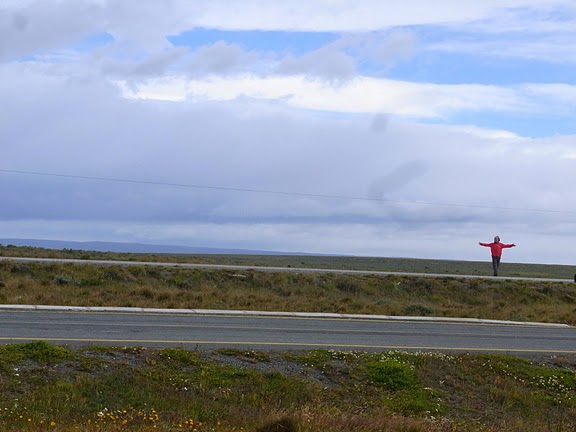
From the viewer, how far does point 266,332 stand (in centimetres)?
1816

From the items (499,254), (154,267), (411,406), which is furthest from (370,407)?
(499,254)

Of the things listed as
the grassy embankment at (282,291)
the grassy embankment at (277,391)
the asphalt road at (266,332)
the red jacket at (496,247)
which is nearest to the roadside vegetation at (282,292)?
the grassy embankment at (282,291)

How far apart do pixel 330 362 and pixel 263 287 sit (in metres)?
18.4

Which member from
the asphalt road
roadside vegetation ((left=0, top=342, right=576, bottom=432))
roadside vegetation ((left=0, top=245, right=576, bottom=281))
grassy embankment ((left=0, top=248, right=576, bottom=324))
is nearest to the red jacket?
grassy embankment ((left=0, top=248, right=576, bottom=324))

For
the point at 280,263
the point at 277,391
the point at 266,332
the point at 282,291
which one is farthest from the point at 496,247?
the point at 280,263

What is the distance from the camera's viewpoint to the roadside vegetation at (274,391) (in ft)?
33.5

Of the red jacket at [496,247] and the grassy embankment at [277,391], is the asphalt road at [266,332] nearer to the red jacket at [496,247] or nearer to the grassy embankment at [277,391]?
the grassy embankment at [277,391]

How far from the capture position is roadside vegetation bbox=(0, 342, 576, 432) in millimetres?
10211

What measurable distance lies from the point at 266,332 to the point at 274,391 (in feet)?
19.4

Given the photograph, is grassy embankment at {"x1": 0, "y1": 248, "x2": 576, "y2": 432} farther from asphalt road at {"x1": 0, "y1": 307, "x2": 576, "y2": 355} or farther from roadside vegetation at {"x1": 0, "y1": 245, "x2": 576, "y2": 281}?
roadside vegetation at {"x1": 0, "y1": 245, "x2": 576, "y2": 281}

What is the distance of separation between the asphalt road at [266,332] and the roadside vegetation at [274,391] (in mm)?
1707

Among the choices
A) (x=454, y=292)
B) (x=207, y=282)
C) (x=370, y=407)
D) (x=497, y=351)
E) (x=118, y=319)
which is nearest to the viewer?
(x=370, y=407)

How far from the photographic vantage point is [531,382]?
1464cm

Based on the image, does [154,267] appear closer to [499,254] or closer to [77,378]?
[499,254]
